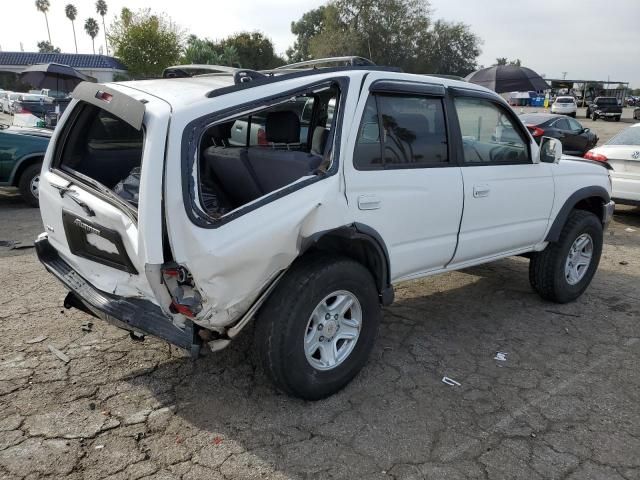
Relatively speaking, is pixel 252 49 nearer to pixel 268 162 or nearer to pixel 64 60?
pixel 64 60

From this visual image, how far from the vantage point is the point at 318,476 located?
8.44 feet

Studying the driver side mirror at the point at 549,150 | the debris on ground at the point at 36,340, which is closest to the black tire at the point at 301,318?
the debris on ground at the point at 36,340

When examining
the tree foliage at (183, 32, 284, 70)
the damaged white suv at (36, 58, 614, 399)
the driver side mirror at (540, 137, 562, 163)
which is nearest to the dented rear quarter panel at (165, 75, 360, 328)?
the damaged white suv at (36, 58, 614, 399)

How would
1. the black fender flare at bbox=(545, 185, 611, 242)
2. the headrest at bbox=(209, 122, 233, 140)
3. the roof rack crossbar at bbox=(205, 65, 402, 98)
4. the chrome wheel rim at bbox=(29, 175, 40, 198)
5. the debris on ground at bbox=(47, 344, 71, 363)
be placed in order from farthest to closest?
the chrome wheel rim at bbox=(29, 175, 40, 198), the black fender flare at bbox=(545, 185, 611, 242), the headrest at bbox=(209, 122, 233, 140), the debris on ground at bbox=(47, 344, 71, 363), the roof rack crossbar at bbox=(205, 65, 402, 98)

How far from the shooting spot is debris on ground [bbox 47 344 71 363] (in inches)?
142

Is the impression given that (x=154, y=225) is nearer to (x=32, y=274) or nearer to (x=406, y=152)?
(x=406, y=152)

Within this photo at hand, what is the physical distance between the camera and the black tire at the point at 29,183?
26.6 feet

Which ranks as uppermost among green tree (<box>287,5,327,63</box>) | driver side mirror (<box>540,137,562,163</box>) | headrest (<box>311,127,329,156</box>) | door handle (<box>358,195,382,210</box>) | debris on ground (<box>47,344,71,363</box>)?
green tree (<box>287,5,327,63</box>)

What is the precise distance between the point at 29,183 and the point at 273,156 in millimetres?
6465

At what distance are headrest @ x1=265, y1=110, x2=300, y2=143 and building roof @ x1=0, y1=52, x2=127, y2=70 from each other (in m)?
55.0

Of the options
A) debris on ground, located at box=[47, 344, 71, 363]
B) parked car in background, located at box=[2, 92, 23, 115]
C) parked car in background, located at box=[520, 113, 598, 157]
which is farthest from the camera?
parked car in background, located at box=[2, 92, 23, 115]

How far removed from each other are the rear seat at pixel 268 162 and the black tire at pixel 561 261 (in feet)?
8.36

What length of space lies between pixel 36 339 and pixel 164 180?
213cm

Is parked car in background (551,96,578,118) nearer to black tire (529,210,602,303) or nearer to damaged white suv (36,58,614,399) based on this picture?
black tire (529,210,602,303)
